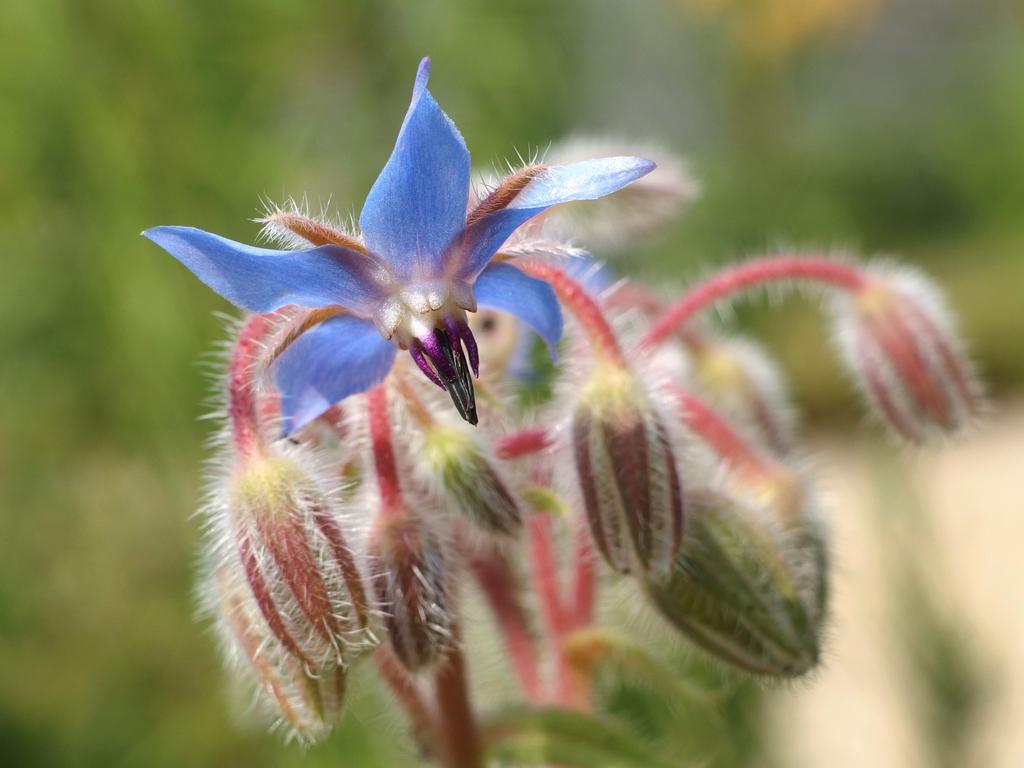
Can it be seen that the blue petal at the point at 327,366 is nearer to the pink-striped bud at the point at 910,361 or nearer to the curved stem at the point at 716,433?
the curved stem at the point at 716,433

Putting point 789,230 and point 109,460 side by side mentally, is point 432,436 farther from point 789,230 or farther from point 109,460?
point 789,230

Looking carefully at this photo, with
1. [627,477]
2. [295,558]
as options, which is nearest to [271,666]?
[295,558]

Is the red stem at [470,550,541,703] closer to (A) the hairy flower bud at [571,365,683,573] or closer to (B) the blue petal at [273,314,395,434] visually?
(A) the hairy flower bud at [571,365,683,573]

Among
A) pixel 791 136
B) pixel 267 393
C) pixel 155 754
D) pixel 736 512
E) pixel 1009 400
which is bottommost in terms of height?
pixel 736 512

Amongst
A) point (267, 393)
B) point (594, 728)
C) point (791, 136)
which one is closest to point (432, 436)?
point (267, 393)

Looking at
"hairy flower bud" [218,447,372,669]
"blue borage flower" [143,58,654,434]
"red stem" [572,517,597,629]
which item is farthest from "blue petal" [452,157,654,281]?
"red stem" [572,517,597,629]
